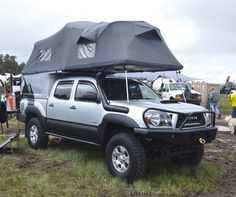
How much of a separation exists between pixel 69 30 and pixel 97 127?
2408mm

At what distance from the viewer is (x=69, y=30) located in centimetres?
843

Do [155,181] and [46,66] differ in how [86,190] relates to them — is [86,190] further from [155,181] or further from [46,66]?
[46,66]

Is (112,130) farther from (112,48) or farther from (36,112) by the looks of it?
(36,112)

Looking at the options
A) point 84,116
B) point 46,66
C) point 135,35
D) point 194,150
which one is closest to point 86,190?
point 84,116

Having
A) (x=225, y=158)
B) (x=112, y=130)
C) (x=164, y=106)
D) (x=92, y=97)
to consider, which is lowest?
(x=225, y=158)

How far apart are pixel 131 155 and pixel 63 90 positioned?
2819mm

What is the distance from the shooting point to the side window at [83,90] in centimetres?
763

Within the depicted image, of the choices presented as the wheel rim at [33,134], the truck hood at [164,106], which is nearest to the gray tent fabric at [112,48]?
the truck hood at [164,106]

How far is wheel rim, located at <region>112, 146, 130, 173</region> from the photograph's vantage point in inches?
256

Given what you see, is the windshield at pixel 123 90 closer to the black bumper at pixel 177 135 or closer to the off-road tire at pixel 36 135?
the black bumper at pixel 177 135

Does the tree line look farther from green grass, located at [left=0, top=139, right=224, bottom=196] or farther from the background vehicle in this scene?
green grass, located at [left=0, top=139, right=224, bottom=196]

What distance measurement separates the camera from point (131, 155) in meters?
6.32

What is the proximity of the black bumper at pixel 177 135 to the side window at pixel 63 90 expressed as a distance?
8.19 ft

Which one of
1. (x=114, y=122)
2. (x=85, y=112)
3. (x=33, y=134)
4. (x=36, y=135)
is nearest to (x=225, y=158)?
(x=114, y=122)
